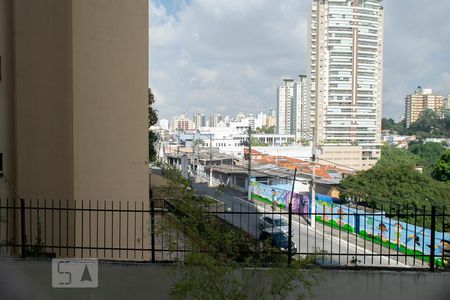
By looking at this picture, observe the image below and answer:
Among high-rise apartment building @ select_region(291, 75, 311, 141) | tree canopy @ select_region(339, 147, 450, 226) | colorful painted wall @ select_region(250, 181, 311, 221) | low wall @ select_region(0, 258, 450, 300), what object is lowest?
colorful painted wall @ select_region(250, 181, 311, 221)

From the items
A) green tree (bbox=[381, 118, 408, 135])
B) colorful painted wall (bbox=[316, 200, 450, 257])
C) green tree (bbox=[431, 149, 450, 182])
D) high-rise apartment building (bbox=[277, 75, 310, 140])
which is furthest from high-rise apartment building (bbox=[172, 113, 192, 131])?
colorful painted wall (bbox=[316, 200, 450, 257])

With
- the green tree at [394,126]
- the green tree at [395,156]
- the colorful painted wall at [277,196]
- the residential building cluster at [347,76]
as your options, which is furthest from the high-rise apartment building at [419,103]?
the colorful painted wall at [277,196]

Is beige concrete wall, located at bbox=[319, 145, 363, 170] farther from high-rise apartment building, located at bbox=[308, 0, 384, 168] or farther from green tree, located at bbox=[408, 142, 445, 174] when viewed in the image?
green tree, located at bbox=[408, 142, 445, 174]

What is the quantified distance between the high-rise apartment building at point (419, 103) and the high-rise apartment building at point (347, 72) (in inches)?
3012

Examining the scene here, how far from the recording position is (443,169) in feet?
137

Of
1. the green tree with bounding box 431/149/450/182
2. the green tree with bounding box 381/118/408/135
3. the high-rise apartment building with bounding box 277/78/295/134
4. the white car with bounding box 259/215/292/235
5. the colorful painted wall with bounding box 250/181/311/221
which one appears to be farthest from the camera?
the green tree with bounding box 381/118/408/135

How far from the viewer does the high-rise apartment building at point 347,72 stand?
71.4 meters

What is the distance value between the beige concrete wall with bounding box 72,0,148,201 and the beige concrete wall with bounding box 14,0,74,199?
0.62 feet

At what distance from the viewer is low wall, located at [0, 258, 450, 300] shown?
529 cm

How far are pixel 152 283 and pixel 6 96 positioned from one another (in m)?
5.33

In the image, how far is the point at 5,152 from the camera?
8273mm

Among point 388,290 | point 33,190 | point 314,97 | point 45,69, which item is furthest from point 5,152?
point 314,97

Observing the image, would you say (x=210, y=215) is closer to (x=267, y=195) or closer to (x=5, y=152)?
(x=5, y=152)

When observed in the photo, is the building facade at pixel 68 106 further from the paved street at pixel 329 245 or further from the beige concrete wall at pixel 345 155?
the beige concrete wall at pixel 345 155
